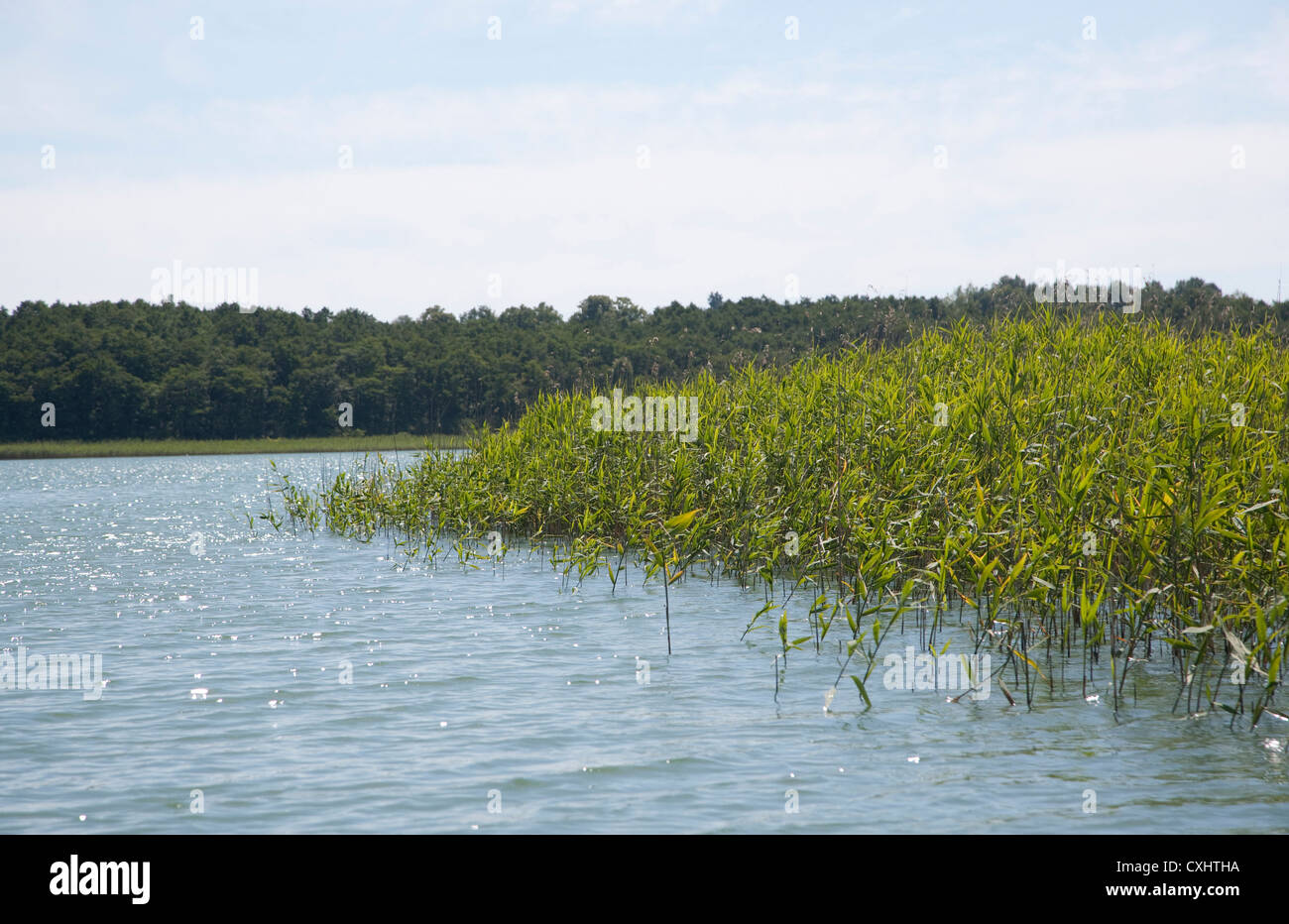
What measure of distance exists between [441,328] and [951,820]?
9181cm

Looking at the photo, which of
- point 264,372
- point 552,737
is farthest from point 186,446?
point 552,737

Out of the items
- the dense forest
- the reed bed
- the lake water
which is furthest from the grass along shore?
the lake water

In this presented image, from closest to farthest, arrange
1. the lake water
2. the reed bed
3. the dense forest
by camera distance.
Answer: the lake water, the reed bed, the dense forest

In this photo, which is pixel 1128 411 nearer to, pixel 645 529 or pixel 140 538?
pixel 645 529

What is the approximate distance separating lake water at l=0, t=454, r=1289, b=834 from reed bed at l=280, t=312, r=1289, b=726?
1.53 feet

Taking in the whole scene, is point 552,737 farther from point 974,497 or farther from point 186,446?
point 186,446

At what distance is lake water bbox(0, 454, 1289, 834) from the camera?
560 cm

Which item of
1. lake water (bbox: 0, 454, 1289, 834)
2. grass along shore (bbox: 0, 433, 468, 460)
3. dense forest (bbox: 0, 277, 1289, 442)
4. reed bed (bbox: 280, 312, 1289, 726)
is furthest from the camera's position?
dense forest (bbox: 0, 277, 1289, 442)

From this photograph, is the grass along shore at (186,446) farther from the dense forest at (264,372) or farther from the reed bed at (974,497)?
the reed bed at (974,497)

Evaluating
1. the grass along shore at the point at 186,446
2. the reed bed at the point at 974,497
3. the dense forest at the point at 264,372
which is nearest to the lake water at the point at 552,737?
the reed bed at the point at 974,497

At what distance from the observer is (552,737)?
22.9 ft

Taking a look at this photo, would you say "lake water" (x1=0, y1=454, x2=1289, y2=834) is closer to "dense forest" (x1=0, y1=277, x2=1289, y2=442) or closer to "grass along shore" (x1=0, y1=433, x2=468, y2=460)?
"dense forest" (x1=0, y1=277, x2=1289, y2=442)

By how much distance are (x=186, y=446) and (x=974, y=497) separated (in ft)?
238

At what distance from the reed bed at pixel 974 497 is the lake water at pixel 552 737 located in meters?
0.47
